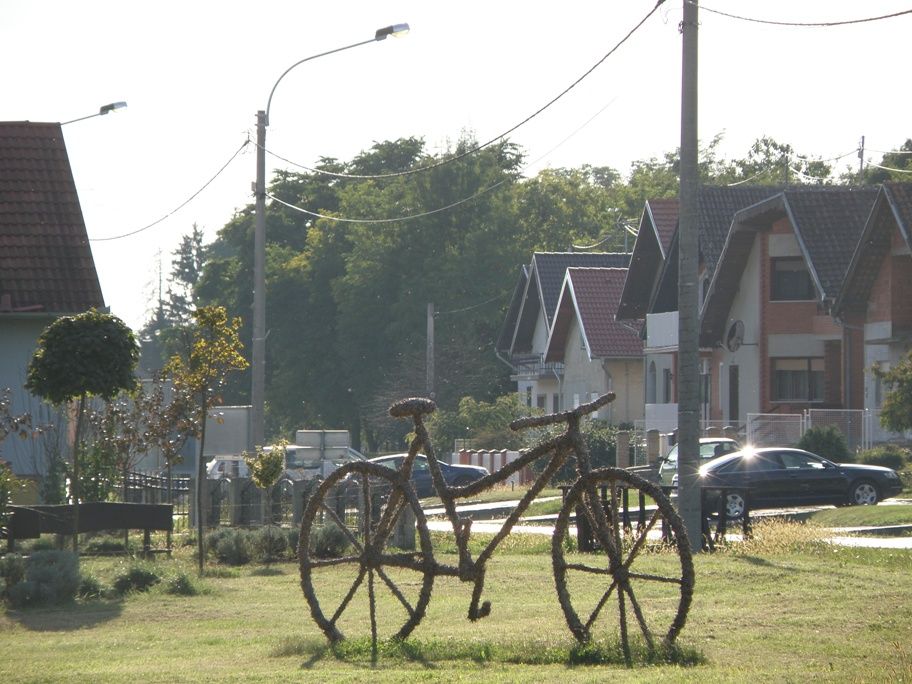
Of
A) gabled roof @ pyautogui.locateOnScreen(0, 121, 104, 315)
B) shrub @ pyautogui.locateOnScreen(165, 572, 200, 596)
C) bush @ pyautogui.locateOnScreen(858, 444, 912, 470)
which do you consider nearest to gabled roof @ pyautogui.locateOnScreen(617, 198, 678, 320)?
bush @ pyautogui.locateOnScreen(858, 444, 912, 470)

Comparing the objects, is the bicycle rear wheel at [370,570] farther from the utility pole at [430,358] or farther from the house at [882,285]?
the utility pole at [430,358]

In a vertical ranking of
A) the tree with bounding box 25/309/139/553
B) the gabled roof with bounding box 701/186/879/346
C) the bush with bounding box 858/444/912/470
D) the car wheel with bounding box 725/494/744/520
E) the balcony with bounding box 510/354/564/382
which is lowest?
the car wheel with bounding box 725/494/744/520

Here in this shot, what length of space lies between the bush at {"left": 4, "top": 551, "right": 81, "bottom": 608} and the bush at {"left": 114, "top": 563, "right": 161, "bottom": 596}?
0.51 meters

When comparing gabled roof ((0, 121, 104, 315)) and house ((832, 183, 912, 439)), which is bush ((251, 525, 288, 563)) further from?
house ((832, 183, 912, 439))

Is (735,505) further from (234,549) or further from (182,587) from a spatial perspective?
(182,587)

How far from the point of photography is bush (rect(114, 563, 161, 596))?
17156mm

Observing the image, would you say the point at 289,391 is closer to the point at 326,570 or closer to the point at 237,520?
the point at 237,520

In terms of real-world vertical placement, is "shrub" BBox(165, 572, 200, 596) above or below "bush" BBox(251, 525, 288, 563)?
below

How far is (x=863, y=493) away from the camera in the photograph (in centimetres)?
3153

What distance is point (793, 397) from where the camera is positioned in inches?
1847

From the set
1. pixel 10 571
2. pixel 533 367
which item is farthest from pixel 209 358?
pixel 533 367

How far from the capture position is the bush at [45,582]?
16.2 m

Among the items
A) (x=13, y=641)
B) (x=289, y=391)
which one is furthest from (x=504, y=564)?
(x=289, y=391)

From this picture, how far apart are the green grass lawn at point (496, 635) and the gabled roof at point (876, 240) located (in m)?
21.5
